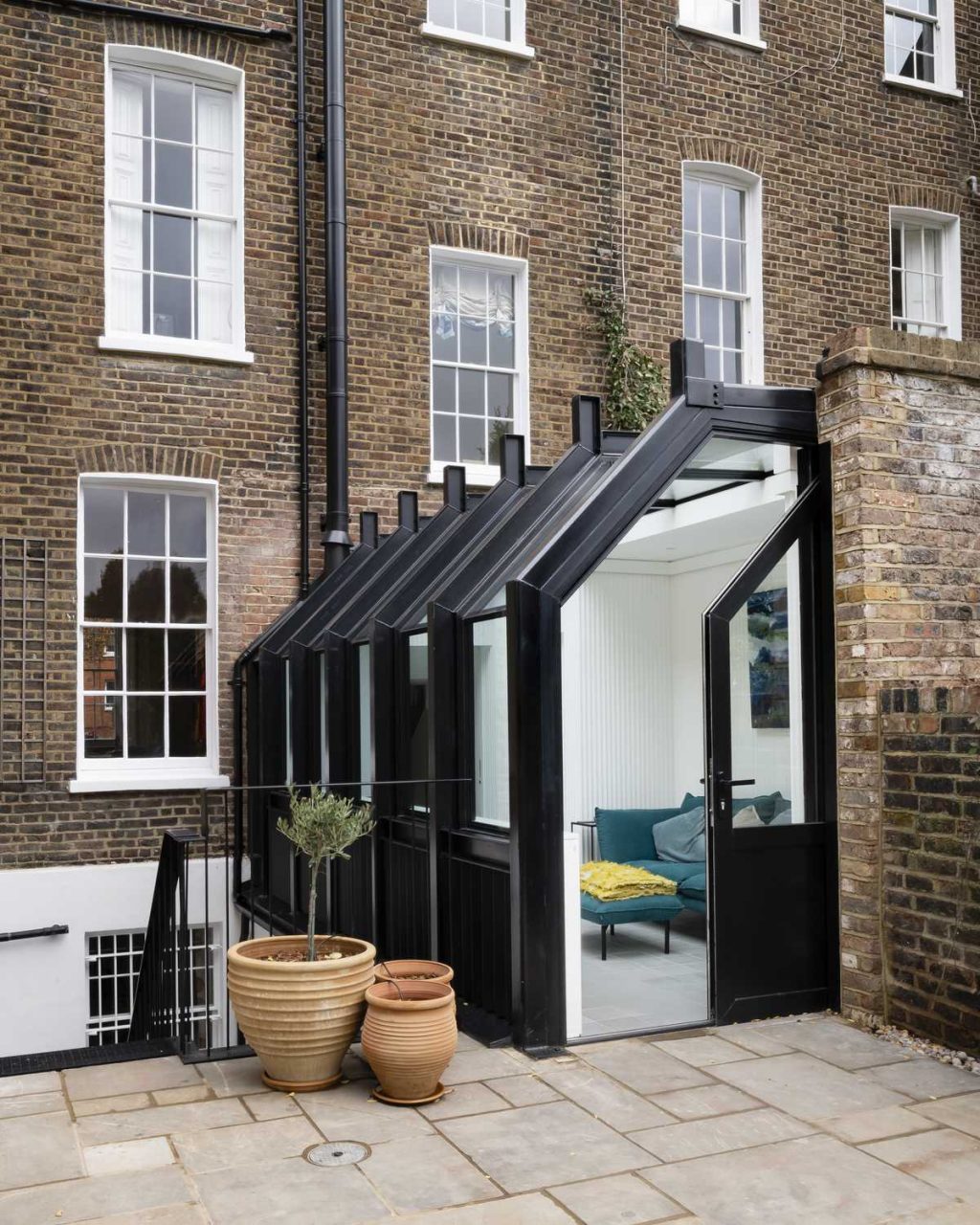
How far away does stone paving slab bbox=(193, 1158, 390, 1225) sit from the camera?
3564 mm

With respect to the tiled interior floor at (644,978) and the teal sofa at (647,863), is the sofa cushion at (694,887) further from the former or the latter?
the tiled interior floor at (644,978)

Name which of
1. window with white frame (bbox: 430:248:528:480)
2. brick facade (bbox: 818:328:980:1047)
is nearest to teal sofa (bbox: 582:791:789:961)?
brick facade (bbox: 818:328:980:1047)

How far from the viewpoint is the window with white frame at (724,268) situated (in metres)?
10.6

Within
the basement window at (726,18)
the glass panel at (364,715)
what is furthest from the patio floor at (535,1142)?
Result: the basement window at (726,18)

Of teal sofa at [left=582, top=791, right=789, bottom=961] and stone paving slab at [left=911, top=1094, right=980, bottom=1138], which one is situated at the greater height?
teal sofa at [left=582, top=791, right=789, bottom=961]

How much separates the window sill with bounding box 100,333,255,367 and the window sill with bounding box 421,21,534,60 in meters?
2.95

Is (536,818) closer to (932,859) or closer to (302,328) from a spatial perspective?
(932,859)

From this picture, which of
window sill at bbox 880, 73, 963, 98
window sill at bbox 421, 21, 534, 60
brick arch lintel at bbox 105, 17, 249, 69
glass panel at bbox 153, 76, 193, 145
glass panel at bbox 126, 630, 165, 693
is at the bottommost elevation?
glass panel at bbox 126, 630, 165, 693

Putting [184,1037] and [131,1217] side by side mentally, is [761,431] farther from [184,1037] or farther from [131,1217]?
[131,1217]

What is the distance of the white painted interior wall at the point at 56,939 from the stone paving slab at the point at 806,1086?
484 cm

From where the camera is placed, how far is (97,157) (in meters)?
8.66

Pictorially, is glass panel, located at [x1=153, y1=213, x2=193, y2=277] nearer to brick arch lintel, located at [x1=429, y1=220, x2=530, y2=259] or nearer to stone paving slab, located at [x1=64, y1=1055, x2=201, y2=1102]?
brick arch lintel, located at [x1=429, y1=220, x2=530, y2=259]

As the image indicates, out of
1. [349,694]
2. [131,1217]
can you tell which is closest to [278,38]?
[349,694]

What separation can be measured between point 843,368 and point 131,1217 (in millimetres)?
4461
